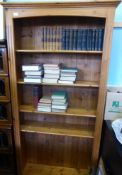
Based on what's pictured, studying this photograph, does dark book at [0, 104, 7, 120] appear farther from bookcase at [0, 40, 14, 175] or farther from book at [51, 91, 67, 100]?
book at [51, 91, 67, 100]

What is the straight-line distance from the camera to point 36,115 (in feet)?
6.81

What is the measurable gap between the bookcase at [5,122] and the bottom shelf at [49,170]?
248 millimetres

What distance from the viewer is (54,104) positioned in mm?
1786

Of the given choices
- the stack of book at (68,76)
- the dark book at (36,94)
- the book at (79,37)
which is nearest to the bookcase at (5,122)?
the dark book at (36,94)

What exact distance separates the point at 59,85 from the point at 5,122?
28.5 inches

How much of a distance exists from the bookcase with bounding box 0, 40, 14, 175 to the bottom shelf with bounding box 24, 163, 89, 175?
25 centimetres

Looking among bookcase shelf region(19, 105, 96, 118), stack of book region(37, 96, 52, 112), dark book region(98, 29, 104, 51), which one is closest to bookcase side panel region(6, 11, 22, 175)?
bookcase shelf region(19, 105, 96, 118)

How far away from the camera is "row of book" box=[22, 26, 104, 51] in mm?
1558

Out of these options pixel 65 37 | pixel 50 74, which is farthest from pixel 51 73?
pixel 65 37

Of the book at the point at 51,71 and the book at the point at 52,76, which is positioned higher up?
the book at the point at 51,71

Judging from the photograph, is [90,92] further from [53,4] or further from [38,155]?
[38,155]

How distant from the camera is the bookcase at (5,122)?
165 centimetres

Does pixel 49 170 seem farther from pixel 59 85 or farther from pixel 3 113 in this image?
pixel 59 85

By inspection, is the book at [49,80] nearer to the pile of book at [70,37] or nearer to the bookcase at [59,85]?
the bookcase at [59,85]
